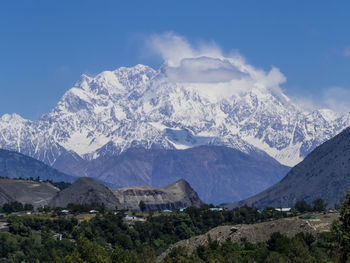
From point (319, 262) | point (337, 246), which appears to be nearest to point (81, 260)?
point (319, 262)

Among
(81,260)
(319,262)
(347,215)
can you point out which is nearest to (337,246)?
(347,215)

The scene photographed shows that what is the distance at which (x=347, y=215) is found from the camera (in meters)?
132

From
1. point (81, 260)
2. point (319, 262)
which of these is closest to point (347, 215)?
point (319, 262)

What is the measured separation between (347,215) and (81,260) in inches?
3403

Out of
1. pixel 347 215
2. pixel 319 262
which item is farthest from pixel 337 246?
pixel 319 262

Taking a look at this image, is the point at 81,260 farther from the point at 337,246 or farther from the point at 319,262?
the point at 337,246

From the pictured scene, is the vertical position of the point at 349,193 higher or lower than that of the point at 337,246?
higher

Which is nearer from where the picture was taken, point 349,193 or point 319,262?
point 349,193

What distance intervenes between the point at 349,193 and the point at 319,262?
68606mm

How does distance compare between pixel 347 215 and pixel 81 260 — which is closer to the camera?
pixel 347 215

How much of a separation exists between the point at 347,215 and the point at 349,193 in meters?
4.42

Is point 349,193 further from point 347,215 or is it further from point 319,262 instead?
point 319,262

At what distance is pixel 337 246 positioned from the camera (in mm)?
135750

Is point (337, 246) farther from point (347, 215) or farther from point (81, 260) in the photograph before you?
point (81, 260)
